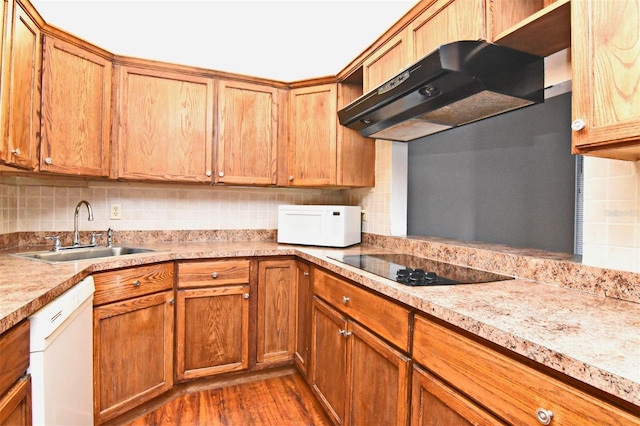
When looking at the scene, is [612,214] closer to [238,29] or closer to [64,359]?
[64,359]

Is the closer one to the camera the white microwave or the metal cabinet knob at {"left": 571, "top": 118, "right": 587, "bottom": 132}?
the metal cabinet knob at {"left": 571, "top": 118, "right": 587, "bottom": 132}

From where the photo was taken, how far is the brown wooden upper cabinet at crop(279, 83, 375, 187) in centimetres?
242

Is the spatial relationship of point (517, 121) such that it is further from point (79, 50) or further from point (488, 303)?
point (79, 50)

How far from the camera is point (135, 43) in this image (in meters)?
2.31

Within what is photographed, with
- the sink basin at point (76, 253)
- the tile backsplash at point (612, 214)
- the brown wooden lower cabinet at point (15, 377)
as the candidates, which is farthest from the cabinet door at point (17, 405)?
the tile backsplash at point (612, 214)

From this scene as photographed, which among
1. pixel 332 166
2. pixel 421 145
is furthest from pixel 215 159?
pixel 421 145

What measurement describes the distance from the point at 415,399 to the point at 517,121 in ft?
4.74

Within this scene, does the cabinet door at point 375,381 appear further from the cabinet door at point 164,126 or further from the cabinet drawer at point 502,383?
the cabinet door at point 164,126

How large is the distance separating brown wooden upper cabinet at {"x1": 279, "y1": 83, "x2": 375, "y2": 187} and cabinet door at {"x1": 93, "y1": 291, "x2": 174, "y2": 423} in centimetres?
122

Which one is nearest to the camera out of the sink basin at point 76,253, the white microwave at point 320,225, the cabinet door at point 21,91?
the cabinet door at point 21,91

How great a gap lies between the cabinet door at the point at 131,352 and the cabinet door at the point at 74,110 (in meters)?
0.85

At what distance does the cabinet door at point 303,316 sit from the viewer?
208 centimetres

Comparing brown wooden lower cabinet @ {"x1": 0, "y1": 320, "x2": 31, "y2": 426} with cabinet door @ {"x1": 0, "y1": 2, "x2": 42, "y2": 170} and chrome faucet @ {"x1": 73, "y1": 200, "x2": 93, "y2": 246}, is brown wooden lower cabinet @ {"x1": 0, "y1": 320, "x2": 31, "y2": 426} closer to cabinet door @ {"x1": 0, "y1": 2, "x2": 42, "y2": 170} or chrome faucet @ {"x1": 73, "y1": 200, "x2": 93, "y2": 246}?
cabinet door @ {"x1": 0, "y1": 2, "x2": 42, "y2": 170}

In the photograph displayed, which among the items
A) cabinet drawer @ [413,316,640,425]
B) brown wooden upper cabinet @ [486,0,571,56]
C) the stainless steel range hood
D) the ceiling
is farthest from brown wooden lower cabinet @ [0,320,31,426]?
brown wooden upper cabinet @ [486,0,571,56]
